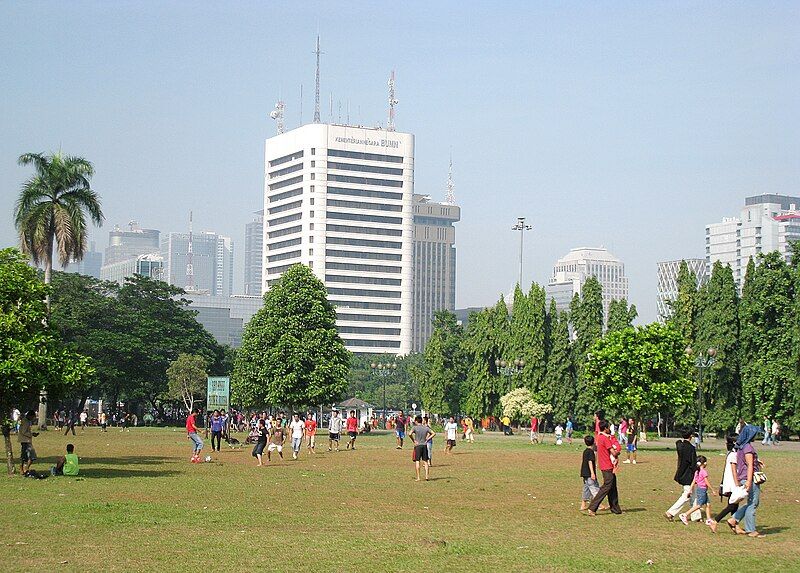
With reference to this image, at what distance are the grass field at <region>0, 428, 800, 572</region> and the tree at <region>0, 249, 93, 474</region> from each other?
2.53 metres

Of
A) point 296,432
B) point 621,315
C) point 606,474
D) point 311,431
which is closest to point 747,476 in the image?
point 606,474

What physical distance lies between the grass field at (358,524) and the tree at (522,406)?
5135 cm

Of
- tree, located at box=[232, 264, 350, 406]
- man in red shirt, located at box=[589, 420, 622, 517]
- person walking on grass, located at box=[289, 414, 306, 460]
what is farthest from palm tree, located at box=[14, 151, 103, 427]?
Answer: man in red shirt, located at box=[589, 420, 622, 517]

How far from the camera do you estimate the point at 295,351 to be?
7244 centimetres

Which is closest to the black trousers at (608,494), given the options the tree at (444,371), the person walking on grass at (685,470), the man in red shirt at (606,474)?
the man in red shirt at (606,474)

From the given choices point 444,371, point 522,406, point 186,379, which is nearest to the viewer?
point 522,406

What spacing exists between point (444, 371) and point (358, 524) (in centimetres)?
8691

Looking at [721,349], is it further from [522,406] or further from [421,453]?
[421,453]

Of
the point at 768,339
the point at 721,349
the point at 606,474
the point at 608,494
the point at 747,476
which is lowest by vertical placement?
the point at 608,494

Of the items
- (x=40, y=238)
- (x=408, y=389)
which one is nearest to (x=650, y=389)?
(x=40, y=238)

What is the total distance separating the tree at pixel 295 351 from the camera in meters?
72.1

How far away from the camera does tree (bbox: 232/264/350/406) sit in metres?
72.1

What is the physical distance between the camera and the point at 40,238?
63125 millimetres

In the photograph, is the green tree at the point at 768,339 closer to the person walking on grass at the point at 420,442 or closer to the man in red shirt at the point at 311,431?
the man in red shirt at the point at 311,431
